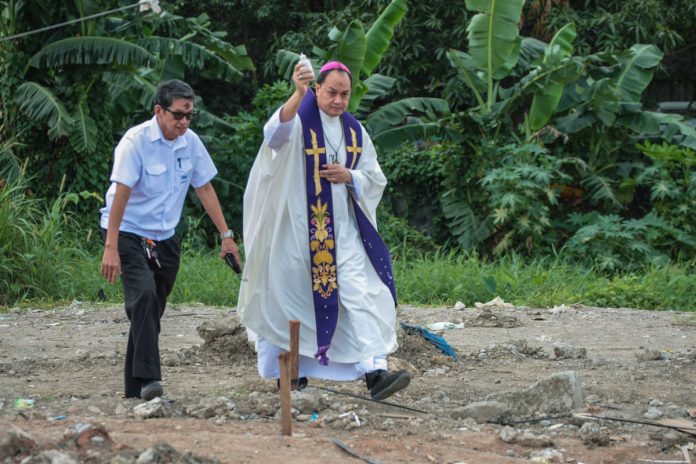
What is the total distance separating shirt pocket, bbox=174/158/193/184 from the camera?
19.3 feet

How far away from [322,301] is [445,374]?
1445mm

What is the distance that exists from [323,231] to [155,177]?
1033 mm

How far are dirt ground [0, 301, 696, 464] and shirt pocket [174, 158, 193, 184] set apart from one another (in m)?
1.20

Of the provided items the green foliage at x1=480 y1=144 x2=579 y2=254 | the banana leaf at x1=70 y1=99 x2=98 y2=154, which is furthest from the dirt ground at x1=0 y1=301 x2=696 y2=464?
the green foliage at x1=480 y1=144 x2=579 y2=254

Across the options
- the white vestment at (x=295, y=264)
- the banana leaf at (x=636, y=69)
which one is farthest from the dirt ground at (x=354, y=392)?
the banana leaf at (x=636, y=69)

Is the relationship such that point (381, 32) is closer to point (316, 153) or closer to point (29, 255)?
point (29, 255)

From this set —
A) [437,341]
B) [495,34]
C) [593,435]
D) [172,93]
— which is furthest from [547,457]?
[495,34]

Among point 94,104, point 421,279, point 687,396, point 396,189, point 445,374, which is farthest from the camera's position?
point 396,189

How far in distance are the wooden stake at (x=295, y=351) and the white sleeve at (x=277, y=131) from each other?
1.21m

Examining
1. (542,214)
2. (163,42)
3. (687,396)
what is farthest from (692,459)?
(163,42)

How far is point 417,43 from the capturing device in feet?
55.9

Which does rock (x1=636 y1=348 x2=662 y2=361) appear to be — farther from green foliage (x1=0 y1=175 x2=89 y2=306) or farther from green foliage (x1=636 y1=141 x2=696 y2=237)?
green foliage (x1=636 y1=141 x2=696 y2=237)

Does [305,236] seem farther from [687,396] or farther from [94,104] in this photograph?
[94,104]

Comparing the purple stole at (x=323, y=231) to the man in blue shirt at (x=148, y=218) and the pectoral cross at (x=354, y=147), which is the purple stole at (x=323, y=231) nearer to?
the pectoral cross at (x=354, y=147)
